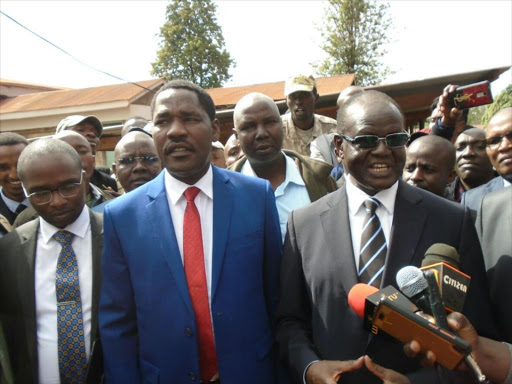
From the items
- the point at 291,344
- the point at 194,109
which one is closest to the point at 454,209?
the point at 291,344

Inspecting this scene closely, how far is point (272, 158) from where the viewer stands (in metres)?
3.30

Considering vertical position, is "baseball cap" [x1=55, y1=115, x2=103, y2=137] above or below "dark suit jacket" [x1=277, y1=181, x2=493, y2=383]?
above

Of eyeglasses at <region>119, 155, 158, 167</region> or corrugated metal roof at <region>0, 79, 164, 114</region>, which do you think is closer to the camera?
eyeglasses at <region>119, 155, 158, 167</region>

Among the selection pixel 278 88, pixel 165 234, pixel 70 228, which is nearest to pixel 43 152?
pixel 70 228

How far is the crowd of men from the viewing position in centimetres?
189

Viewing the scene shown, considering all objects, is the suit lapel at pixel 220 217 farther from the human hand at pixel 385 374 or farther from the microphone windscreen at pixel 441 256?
the microphone windscreen at pixel 441 256

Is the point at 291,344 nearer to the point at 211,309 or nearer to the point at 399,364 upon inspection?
the point at 211,309

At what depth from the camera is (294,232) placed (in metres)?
2.16

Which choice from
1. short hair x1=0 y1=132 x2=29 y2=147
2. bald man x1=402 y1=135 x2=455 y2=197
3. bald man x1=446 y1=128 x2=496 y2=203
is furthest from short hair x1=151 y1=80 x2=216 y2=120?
Result: bald man x1=446 y1=128 x2=496 y2=203

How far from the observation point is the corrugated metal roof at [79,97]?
20.5 m

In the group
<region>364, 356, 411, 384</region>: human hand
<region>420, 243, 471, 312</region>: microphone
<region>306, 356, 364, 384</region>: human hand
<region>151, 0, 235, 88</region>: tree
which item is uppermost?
<region>151, 0, 235, 88</region>: tree

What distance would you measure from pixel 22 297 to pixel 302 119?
3.53 metres

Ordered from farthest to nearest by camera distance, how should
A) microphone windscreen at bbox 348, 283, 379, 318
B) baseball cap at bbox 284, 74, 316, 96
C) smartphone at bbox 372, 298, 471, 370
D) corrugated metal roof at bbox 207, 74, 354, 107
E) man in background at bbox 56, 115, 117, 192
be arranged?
1. corrugated metal roof at bbox 207, 74, 354, 107
2. baseball cap at bbox 284, 74, 316, 96
3. man in background at bbox 56, 115, 117, 192
4. microphone windscreen at bbox 348, 283, 379, 318
5. smartphone at bbox 372, 298, 471, 370

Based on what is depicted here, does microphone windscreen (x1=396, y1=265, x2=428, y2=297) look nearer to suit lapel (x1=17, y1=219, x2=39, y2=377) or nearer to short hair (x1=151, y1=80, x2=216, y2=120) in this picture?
short hair (x1=151, y1=80, x2=216, y2=120)
